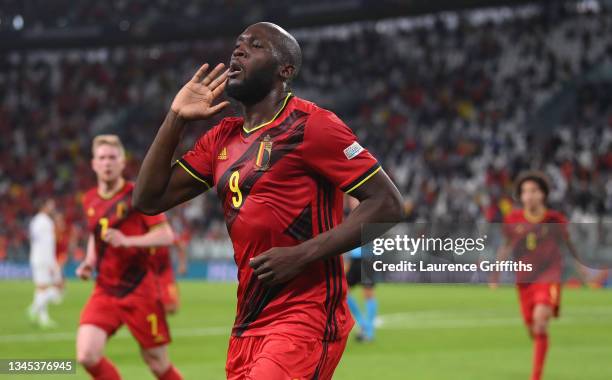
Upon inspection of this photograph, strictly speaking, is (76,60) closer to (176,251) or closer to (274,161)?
(176,251)

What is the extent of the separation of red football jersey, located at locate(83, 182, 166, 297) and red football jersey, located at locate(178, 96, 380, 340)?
3646mm

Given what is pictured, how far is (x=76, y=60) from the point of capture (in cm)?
4891

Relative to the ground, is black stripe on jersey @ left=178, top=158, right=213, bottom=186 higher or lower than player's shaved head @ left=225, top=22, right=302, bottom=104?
lower

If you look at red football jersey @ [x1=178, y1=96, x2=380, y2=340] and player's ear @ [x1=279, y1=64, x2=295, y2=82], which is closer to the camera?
red football jersey @ [x1=178, y1=96, x2=380, y2=340]

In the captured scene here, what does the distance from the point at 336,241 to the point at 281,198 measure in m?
0.33

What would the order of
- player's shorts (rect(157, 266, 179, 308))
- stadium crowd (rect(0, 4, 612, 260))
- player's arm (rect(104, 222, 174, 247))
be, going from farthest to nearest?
1. stadium crowd (rect(0, 4, 612, 260))
2. player's shorts (rect(157, 266, 179, 308))
3. player's arm (rect(104, 222, 174, 247))

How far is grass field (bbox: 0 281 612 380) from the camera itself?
37.1 feet

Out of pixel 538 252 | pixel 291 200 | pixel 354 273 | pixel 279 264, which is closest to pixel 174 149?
pixel 291 200

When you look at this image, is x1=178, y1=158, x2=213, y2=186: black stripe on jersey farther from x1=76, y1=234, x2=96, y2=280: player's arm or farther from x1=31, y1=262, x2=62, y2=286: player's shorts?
x1=31, y1=262, x2=62, y2=286: player's shorts

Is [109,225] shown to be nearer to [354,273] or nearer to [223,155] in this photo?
[223,155]

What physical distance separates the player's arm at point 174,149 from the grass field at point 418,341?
249 inches

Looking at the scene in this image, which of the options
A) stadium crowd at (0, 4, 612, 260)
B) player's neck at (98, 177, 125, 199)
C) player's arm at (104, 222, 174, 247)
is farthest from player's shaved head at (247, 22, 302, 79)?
stadium crowd at (0, 4, 612, 260)

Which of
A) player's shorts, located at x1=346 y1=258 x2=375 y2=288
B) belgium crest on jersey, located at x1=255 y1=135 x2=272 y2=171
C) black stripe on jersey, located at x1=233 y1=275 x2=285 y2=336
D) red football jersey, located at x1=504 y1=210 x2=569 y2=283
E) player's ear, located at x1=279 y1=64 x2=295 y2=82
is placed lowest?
player's shorts, located at x1=346 y1=258 x2=375 y2=288

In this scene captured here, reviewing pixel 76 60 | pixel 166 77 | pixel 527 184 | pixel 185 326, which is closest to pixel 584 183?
pixel 185 326
